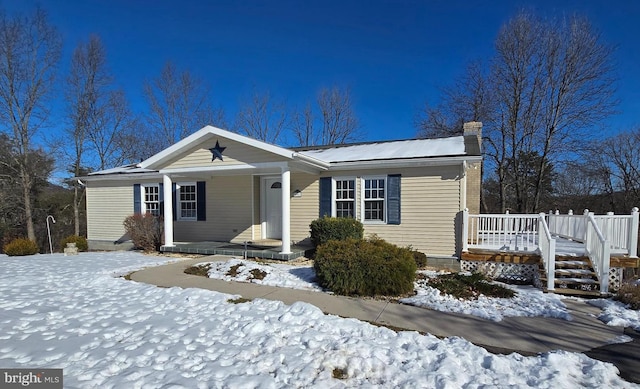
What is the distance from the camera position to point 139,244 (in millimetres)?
11398

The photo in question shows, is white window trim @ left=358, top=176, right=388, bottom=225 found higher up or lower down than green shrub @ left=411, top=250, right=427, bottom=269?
higher up

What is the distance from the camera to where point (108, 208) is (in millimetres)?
13812

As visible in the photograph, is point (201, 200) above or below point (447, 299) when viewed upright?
above

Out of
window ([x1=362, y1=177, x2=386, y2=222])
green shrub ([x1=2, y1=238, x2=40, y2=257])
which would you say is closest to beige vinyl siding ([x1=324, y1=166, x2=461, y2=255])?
window ([x1=362, y1=177, x2=386, y2=222])

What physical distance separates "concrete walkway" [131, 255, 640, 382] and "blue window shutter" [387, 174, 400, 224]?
4.40m

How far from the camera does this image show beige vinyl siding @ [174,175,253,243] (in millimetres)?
11703

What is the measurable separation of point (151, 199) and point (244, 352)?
37.2ft

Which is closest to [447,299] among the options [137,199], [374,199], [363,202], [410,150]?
[374,199]

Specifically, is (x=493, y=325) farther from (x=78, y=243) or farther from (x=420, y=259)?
(x=78, y=243)

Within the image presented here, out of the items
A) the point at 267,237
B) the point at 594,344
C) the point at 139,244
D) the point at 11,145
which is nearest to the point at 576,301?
the point at 594,344

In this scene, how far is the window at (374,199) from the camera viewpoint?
986 centimetres

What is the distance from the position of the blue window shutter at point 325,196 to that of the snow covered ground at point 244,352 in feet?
18.7

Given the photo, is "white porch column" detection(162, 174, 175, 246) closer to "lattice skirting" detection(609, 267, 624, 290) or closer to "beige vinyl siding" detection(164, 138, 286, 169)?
"beige vinyl siding" detection(164, 138, 286, 169)

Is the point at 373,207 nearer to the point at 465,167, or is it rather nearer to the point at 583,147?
the point at 465,167
